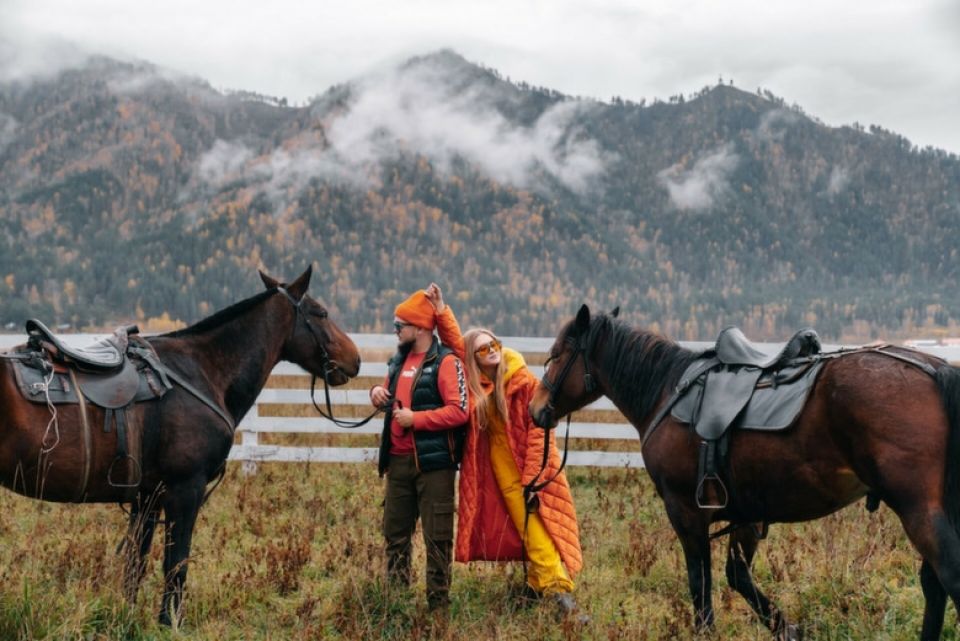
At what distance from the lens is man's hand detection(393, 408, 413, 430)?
461 centimetres

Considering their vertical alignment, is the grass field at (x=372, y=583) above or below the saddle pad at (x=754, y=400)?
below

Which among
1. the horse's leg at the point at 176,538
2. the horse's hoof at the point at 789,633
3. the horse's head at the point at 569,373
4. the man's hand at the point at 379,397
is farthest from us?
the horse's head at the point at 569,373

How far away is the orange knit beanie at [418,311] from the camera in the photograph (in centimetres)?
471

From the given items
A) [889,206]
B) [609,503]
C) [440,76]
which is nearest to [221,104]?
[440,76]

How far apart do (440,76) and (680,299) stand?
68.0 meters

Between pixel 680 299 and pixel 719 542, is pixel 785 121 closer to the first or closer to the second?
pixel 680 299

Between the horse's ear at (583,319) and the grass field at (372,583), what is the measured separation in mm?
1658

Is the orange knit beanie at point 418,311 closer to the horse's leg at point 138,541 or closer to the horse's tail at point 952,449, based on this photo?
the horse's leg at point 138,541

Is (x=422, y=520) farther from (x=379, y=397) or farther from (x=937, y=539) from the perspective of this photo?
(x=937, y=539)

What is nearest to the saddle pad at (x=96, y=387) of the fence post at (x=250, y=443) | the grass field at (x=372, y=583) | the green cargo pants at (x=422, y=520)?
the grass field at (x=372, y=583)

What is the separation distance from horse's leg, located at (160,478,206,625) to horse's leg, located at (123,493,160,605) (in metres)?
0.15

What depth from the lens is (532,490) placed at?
4969 millimetres

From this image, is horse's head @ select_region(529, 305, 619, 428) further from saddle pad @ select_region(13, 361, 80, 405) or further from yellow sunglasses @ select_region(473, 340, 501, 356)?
saddle pad @ select_region(13, 361, 80, 405)

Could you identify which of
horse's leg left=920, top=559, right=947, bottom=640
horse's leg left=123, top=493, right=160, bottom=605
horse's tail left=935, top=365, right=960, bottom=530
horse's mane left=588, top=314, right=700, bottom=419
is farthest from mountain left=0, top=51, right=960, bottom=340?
horse's tail left=935, top=365, right=960, bottom=530
